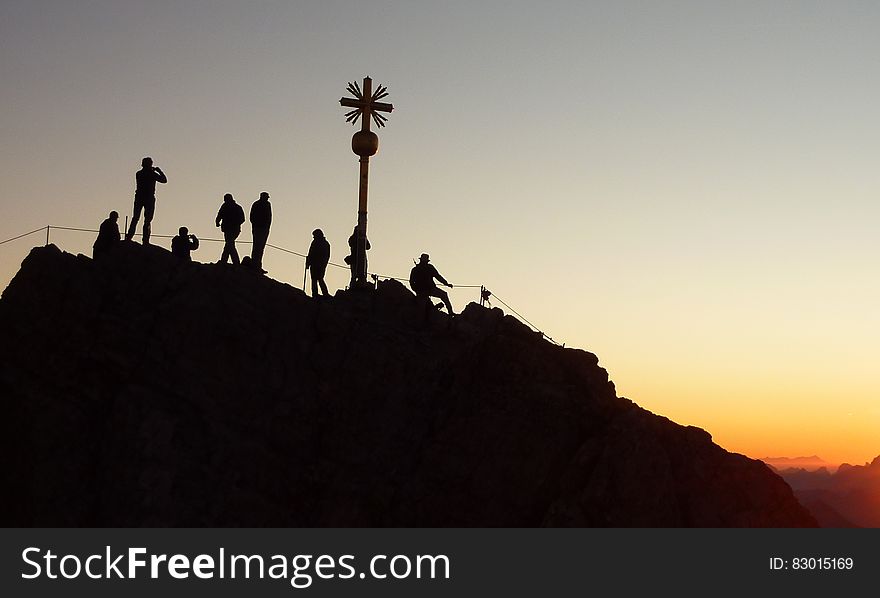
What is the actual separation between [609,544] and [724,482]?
14.9 feet

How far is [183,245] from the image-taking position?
1264 inches

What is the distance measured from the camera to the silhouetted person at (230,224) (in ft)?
107

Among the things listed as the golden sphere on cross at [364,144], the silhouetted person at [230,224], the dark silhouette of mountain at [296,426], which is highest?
the golden sphere on cross at [364,144]

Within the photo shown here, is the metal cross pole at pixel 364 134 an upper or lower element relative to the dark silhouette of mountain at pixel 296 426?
upper

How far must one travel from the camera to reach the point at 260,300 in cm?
3088

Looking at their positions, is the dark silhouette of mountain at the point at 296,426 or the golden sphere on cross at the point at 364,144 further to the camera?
the golden sphere on cross at the point at 364,144

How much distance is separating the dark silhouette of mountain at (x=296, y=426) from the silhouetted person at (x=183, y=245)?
3.64 ft

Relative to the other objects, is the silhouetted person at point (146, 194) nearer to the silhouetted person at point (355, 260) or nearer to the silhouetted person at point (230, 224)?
the silhouetted person at point (230, 224)

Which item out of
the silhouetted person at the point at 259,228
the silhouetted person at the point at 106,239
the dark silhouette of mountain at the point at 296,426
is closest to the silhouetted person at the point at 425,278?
the dark silhouette of mountain at the point at 296,426

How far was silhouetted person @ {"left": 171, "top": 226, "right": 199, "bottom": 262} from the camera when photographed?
32.0 metres

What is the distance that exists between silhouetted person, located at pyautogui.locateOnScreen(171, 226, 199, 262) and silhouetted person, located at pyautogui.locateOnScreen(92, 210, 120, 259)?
65.8 inches

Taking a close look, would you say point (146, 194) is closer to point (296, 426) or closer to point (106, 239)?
point (106, 239)

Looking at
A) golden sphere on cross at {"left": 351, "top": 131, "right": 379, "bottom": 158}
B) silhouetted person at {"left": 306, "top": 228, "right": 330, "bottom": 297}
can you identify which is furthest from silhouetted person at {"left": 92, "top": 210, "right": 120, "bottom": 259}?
golden sphere on cross at {"left": 351, "top": 131, "right": 379, "bottom": 158}

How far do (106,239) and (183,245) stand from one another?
2218mm
